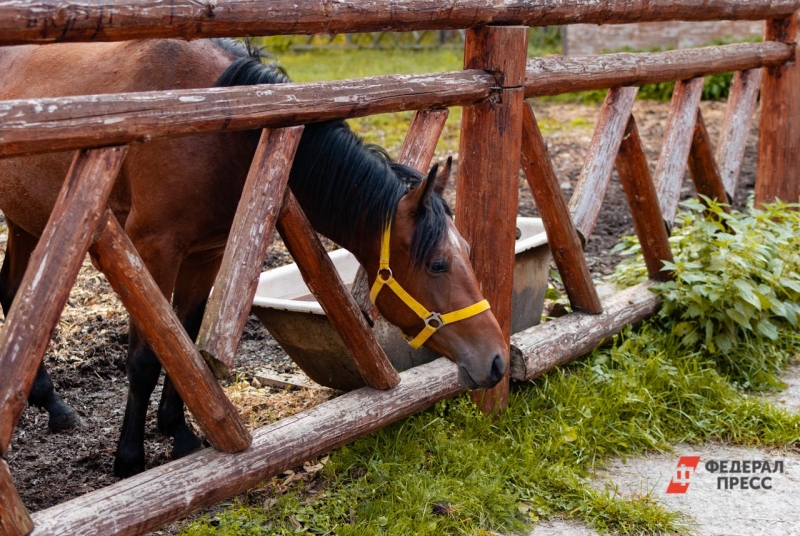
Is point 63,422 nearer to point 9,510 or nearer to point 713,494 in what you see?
point 9,510

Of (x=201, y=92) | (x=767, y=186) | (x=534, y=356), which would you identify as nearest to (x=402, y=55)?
(x=767, y=186)

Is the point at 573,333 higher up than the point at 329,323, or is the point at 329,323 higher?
the point at 329,323

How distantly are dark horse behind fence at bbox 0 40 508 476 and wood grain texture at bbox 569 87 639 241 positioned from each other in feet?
4.14

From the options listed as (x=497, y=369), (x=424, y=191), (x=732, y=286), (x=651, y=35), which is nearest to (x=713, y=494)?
(x=497, y=369)

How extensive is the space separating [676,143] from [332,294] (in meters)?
2.49

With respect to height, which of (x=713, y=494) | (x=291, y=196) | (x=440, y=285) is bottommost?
(x=713, y=494)

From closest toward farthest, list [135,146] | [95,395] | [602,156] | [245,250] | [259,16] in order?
[259,16], [245,250], [135,146], [95,395], [602,156]

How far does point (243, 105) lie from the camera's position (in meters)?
2.29

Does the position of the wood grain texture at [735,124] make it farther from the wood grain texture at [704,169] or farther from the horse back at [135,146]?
the horse back at [135,146]

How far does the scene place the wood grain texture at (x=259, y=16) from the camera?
75.1 inches

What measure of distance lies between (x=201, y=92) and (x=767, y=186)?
13.3 feet

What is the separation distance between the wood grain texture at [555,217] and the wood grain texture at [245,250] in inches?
49.6

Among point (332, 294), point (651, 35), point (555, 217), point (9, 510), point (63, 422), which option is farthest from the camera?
point (651, 35)

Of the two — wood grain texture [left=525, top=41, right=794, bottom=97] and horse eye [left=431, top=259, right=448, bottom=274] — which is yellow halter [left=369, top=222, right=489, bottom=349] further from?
wood grain texture [left=525, top=41, right=794, bottom=97]
